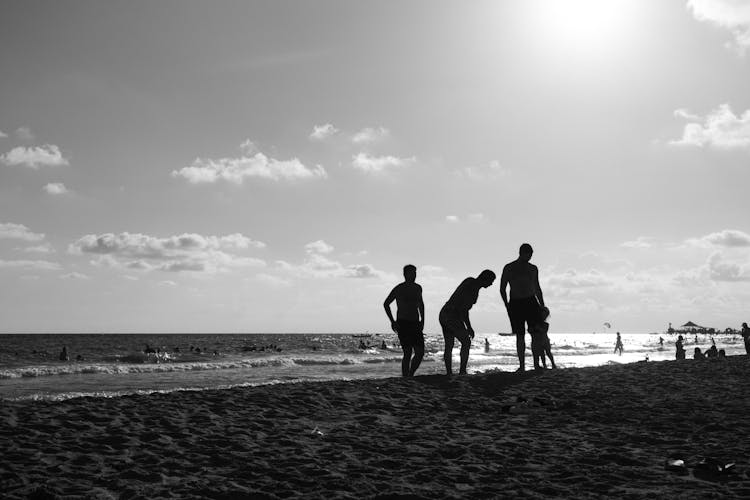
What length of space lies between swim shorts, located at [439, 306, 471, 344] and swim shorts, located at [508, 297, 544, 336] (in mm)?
912

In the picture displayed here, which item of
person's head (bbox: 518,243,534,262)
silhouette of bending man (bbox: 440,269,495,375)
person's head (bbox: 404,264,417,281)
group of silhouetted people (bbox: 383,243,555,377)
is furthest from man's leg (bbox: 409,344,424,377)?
person's head (bbox: 518,243,534,262)

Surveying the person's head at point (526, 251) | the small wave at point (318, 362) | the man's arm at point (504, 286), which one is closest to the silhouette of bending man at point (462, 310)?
the man's arm at point (504, 286)

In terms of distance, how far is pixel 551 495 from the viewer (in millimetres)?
3816

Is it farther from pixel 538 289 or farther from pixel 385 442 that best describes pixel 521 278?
pixel 385 442

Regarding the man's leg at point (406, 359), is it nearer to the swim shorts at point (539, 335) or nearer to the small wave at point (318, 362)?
the swim shorts at point (539, 335)

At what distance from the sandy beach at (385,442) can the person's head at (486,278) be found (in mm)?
1817

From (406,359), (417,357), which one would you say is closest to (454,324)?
(417,357)

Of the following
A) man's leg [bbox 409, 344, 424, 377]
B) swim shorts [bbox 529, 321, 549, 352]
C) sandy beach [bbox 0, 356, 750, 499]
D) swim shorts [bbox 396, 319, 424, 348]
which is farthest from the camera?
swim shorts [bbox 529, 321, 549, 352]

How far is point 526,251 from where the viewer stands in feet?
33.1

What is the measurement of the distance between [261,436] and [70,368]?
1057 inches

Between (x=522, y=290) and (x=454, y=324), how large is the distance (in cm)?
142

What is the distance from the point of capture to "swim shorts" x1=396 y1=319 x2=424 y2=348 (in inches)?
396

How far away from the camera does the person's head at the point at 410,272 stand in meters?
9.94

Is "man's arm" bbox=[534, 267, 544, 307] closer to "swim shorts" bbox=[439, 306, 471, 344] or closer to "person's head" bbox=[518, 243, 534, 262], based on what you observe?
"person's head" bbox=[518, 243, 534, 262]
